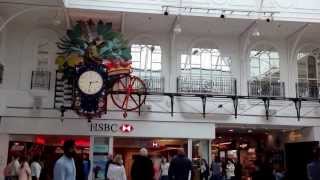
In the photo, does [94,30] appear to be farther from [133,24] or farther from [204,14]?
[204,14]

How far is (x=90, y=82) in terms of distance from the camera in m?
16.8

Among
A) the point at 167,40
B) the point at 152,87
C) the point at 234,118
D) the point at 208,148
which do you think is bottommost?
the point at 208,148

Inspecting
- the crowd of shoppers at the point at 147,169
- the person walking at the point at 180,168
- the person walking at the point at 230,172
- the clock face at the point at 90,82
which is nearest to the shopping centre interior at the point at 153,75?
the clock face at the point at 90,82

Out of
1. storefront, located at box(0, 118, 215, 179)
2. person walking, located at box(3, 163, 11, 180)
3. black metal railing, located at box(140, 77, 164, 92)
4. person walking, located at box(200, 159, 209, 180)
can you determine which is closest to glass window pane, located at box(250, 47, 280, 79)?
storefront, located at box(0, 118, 215, 179)

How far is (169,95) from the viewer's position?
1859cm

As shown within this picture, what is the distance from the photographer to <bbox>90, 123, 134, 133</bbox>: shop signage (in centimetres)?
1827

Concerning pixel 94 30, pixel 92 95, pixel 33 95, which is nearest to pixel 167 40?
pixel 94 30

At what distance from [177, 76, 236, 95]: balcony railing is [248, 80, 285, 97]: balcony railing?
85 centimetres

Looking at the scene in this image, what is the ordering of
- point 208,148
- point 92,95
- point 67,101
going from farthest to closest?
point 208,148
point 67,101
point 92,95

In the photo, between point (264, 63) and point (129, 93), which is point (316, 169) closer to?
point (129, 93)

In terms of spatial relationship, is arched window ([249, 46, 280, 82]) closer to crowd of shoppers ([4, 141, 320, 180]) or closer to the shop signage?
crowd of shoppers ([4, 141, 320, 180])

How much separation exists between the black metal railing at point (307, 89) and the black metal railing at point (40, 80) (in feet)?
34.3

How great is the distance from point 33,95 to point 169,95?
5354 millimetres

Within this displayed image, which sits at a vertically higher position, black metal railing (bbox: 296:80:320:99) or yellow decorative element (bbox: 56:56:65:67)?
yellow decorative element (bbox: 56:56:65:67)
